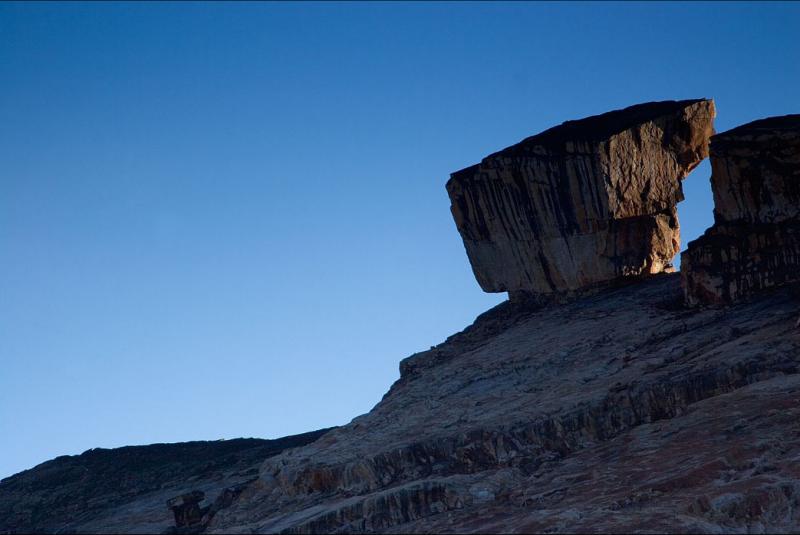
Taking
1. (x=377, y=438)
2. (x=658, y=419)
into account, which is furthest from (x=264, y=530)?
(x=658, y=419)

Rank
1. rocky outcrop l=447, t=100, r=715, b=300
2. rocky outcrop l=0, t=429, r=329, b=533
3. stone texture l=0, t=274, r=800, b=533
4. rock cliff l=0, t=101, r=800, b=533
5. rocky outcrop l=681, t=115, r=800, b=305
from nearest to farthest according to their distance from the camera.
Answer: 1. stone texture l=0, t=274, r=800, b=533
2. rock cliff l=0, t=101, r=800, b=533
3. rocky outcrop l=0, t=429, r=329, b=533
4. rocky outcrop l=681, t=115, r=800, b=305
5. rocky outcrop l=447, t=100, r=715, b=300

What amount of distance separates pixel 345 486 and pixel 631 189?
19541mm

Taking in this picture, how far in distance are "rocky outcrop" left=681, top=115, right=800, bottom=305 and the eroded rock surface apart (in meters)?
1.09

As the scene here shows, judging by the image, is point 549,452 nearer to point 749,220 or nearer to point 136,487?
point 749,220

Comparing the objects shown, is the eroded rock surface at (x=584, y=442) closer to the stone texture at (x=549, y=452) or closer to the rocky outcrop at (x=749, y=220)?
the stone texture at (x=549, y=452)

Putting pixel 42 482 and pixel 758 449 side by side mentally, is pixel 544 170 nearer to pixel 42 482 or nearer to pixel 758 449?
pixel 758 449

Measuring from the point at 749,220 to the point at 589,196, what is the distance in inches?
279

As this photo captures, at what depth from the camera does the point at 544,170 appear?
Answer: 45000 mm

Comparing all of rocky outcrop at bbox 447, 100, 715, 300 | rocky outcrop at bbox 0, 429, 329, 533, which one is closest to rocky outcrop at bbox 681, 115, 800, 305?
rocky outcrop at bbox 447, 100, 715, 300

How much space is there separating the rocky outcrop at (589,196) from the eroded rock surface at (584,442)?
4.67 metres

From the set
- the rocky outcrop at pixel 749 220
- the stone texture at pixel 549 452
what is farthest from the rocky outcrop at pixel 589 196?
the rocky outcrop at pixel 749 220

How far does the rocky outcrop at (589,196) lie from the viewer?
1747 inches

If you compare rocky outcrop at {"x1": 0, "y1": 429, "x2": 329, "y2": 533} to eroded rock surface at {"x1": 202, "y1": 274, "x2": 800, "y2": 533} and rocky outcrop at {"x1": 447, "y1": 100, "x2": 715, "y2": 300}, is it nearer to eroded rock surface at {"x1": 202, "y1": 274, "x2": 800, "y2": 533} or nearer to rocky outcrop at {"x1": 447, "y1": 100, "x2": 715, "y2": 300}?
eroded rock surface at {"x1": 202, "y1": 274, "x2": 800, "y2": 533}

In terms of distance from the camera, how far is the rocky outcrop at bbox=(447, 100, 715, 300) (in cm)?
4438
